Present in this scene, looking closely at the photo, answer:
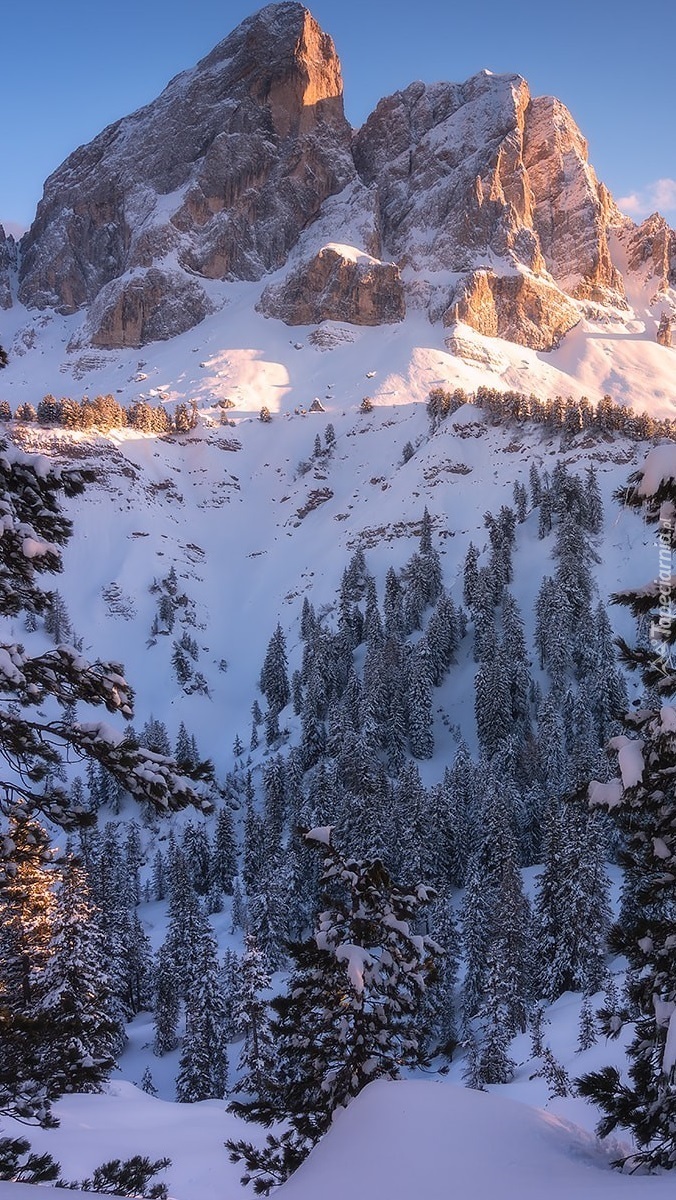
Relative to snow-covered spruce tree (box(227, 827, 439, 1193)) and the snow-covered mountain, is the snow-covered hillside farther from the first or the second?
snow-covered spruce tree (box(227, 827, 439, 1193))

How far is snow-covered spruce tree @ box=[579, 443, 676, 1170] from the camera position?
5.97 meters

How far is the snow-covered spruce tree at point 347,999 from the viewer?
9258 millimetres

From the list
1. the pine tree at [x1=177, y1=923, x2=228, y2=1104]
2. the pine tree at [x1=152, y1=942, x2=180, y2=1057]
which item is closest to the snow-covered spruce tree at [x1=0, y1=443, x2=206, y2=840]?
the pine tree at [x1=177, y1=923, x2=228, y2=1104]

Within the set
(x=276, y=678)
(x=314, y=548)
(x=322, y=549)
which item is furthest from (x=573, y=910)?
(x=314, y=548)

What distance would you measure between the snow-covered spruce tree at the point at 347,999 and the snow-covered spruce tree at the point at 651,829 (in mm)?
3447

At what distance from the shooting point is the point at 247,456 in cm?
16162

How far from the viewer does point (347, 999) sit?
367 inches

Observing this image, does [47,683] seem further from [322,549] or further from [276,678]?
[322,549]

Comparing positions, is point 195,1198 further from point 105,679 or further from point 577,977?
point 577,977

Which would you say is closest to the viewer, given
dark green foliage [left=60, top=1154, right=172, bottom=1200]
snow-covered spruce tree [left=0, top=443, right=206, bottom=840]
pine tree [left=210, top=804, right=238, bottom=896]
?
snow-covered spruce tree [left=0, top=443, right=206, bottom=840]

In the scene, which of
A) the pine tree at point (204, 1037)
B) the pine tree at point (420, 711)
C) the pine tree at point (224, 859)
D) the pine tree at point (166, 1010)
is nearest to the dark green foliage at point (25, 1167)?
the pine tree at point (204, 1037)

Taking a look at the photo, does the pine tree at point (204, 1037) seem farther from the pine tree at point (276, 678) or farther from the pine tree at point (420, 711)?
the pine tree at point (276, 678)

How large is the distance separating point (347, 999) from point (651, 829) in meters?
5.31

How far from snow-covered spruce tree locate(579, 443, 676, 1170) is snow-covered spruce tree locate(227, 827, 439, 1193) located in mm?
3447
